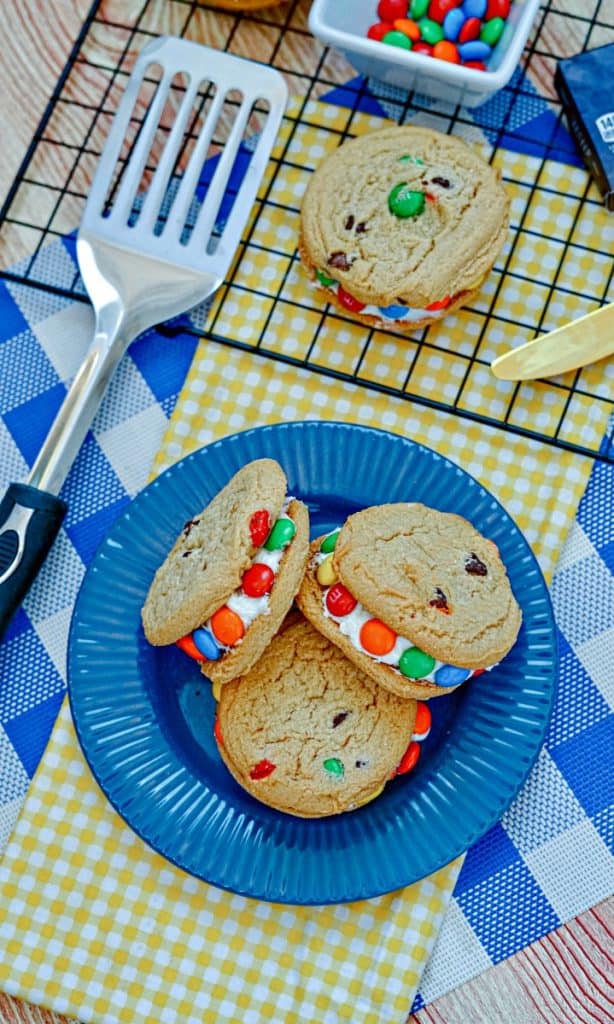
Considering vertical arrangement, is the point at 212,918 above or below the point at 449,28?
below

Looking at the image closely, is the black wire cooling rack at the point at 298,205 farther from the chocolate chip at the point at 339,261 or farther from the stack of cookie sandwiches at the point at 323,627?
the stack of cookie sandwiches at the point at 323,627

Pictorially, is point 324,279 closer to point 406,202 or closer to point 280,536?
point 406,202

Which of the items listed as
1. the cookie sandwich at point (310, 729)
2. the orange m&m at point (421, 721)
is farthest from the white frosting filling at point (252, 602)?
the orange m&m at point (421, 721)

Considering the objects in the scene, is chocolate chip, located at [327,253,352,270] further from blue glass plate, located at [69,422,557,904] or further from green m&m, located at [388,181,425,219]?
blue glass plate, located at [69,422,557,904]

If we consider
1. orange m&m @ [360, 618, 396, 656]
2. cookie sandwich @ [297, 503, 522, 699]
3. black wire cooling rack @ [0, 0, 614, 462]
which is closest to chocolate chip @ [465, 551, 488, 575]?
cookie sandwich @ [297, 503, 522, 699]

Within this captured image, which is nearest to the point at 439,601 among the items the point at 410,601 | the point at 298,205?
the point at 410,601

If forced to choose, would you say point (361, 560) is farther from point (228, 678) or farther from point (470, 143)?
point (470, 143)

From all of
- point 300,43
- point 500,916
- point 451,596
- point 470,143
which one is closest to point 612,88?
point 470,143
